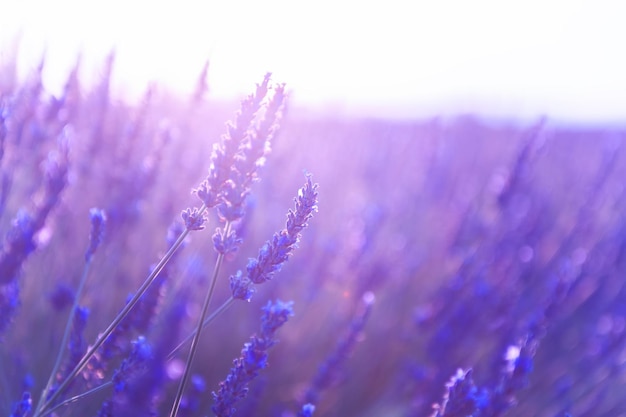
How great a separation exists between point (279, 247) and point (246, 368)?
0.83ft

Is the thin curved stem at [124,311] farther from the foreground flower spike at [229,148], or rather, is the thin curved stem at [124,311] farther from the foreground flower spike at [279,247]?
the foreground flower spike at [279,247]

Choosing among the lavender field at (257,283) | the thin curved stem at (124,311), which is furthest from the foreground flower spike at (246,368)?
the thin curved stem at (124,311)

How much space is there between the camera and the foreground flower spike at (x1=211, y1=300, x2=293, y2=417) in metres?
1.12

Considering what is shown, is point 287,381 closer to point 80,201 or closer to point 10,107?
point 80,201

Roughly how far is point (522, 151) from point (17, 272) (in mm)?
2654

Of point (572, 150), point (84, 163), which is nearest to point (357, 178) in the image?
point (84, 163)

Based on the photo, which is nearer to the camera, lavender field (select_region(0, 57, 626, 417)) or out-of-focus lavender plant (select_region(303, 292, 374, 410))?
lavender field (select_region(0, 57, 626, 417))

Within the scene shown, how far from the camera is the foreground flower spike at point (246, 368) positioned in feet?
3.66

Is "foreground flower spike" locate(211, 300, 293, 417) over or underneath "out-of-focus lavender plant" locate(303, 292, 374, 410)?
underneath

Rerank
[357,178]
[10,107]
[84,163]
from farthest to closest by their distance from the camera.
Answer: [357,178], [84,163], [10,107]

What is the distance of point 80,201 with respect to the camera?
2801 millimetres

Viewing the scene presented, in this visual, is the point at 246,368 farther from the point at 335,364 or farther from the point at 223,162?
the point at 335,364

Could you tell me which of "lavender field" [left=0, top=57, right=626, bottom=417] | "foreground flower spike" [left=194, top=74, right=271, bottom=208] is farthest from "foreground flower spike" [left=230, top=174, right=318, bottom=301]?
"foreground flower spike" [left=194, top=74, right=271, bottom=208]

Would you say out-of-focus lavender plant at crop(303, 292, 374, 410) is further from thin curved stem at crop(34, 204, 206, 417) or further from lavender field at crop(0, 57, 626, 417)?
thin curved stem at crop(34, 204, 206, 417)
